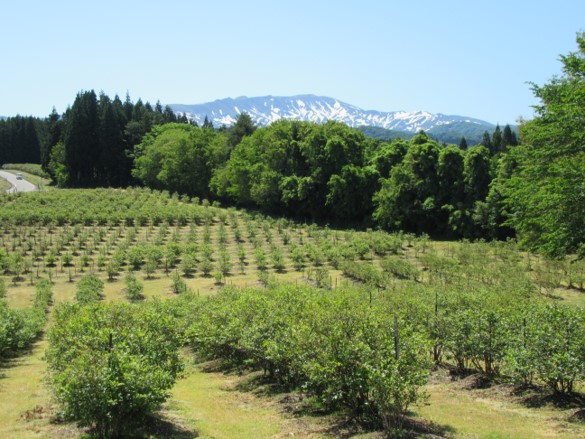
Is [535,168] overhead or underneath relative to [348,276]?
overhead

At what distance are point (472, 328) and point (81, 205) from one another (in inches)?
2089

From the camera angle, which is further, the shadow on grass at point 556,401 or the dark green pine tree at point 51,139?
the dark green pine tree at point 51,139

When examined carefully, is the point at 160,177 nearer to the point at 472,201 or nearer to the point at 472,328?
the point at 472,201

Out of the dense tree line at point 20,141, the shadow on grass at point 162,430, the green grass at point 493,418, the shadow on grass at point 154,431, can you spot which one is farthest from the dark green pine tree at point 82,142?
the green grass at point 493,418

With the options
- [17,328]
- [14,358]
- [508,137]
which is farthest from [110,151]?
[508,137]

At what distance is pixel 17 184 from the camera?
88875 millimetres

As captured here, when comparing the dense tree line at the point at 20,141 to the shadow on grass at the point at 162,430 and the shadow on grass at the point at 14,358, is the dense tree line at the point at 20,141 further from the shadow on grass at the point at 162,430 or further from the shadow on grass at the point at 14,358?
the shadow on grass at the point at 162,430

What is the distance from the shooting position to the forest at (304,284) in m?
12.0

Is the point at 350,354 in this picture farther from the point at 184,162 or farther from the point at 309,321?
the point at 184,162

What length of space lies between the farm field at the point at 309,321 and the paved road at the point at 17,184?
40.0 metres

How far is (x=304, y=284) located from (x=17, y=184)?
240 feet

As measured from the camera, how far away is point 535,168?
20.3m

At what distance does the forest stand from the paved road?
18.3 feet

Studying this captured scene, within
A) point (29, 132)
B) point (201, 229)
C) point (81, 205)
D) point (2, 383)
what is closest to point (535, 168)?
point (2, 383)
